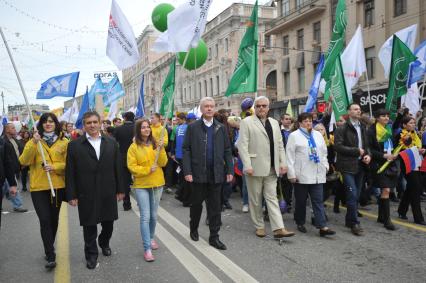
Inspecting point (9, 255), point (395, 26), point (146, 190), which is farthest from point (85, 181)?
point (395, 26)

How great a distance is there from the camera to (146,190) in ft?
16.3

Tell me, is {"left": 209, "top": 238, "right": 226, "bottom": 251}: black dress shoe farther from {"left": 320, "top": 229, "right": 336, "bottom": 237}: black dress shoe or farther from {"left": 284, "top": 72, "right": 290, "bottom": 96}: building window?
{"left": 284, "top": 72, "right": 290, "bottom": 96}: building window

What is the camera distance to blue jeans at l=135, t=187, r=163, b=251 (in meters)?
4.82

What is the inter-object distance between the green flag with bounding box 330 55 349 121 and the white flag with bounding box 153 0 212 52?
153 inches

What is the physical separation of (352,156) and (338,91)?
300 cm

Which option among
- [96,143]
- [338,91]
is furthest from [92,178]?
[338,91]

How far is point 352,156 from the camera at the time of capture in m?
5.77

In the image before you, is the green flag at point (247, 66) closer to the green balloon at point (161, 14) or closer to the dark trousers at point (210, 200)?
the green balloon at point (161, 14)

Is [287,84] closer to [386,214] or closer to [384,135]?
[384,135]

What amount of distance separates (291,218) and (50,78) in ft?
20.7

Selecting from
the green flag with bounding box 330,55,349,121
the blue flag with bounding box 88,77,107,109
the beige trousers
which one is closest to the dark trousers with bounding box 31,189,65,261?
the beige trousers

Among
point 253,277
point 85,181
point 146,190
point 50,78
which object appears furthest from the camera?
point 50,78

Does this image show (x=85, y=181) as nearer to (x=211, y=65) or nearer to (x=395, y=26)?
(x=395, y=26)

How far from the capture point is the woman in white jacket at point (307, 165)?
570 centimetres
